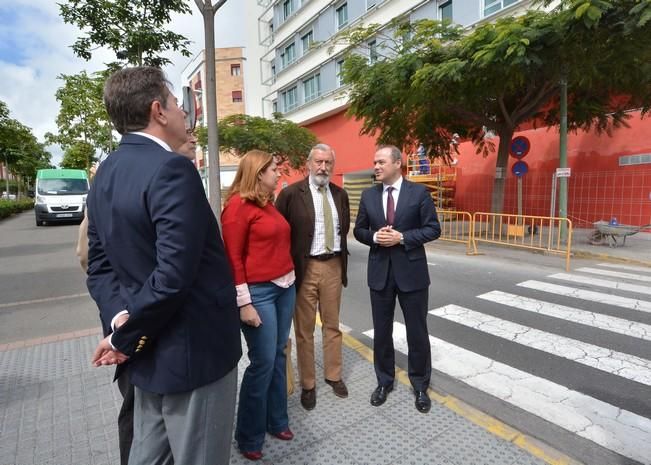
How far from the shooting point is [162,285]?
126 cm

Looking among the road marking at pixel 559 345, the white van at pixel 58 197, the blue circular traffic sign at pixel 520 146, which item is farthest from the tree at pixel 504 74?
the white van at pixel 58 197

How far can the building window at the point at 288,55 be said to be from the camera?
30812mm

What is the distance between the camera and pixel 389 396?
307 cm

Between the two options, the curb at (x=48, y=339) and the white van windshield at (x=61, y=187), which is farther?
the white van windshield at (x=61, y=187)

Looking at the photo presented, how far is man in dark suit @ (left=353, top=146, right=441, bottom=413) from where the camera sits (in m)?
2.95

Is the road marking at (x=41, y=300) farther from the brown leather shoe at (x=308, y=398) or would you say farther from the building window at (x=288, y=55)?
the building window at (x=288, y=55)

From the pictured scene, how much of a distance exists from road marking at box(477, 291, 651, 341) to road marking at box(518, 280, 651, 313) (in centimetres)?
63

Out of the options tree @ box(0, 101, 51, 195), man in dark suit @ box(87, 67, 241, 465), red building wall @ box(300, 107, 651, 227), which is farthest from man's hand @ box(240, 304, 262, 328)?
tree @ box(0, 101, 51, 195)

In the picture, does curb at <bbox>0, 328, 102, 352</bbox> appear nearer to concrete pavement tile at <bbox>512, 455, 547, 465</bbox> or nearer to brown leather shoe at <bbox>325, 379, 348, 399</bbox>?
brown leather shoe at <bbox>325, 379, 348, 399</bbox>

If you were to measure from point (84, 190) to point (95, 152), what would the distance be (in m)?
10.3

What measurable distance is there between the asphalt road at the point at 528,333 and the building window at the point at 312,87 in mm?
21636

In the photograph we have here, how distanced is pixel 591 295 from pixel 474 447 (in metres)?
4.68

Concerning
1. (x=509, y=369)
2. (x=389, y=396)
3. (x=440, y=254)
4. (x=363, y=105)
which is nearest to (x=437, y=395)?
(x=389, y=396)

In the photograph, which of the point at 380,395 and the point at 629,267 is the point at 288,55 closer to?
the point at 629,267
